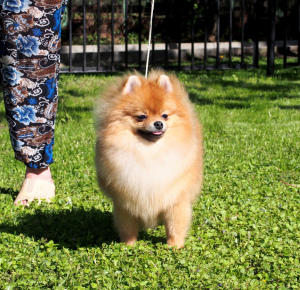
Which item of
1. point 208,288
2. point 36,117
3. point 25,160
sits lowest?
point 208,288

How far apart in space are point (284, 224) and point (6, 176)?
2552 mm

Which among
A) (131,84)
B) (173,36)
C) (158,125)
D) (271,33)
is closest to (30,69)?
(131,84)

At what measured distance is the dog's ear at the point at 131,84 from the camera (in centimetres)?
287

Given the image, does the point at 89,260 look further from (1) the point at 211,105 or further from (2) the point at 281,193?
(1) the point at 211,105

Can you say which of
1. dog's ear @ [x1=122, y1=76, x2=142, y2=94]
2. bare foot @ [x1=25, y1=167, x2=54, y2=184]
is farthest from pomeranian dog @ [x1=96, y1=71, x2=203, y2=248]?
bare foot @ [x1=25, y1=167, x2=54, y2=184]

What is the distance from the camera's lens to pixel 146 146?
2.88m

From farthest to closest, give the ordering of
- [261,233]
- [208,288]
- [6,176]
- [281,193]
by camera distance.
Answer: [6,176] < [281,193] < [261,233] < [208,288]

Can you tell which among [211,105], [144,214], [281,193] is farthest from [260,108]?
[144,214]

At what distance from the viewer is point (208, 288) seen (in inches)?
105

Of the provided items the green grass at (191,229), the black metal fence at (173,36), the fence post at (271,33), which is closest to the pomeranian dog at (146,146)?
the green grass at (191,229)

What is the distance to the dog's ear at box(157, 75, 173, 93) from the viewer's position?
292cm

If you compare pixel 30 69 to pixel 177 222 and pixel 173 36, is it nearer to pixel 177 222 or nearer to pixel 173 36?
pixel 177 222

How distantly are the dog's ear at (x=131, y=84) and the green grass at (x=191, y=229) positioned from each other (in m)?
1.01

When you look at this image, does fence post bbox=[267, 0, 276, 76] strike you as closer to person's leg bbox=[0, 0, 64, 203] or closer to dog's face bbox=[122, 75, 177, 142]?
person's leg bbox=[0, 0, 64, 203]
